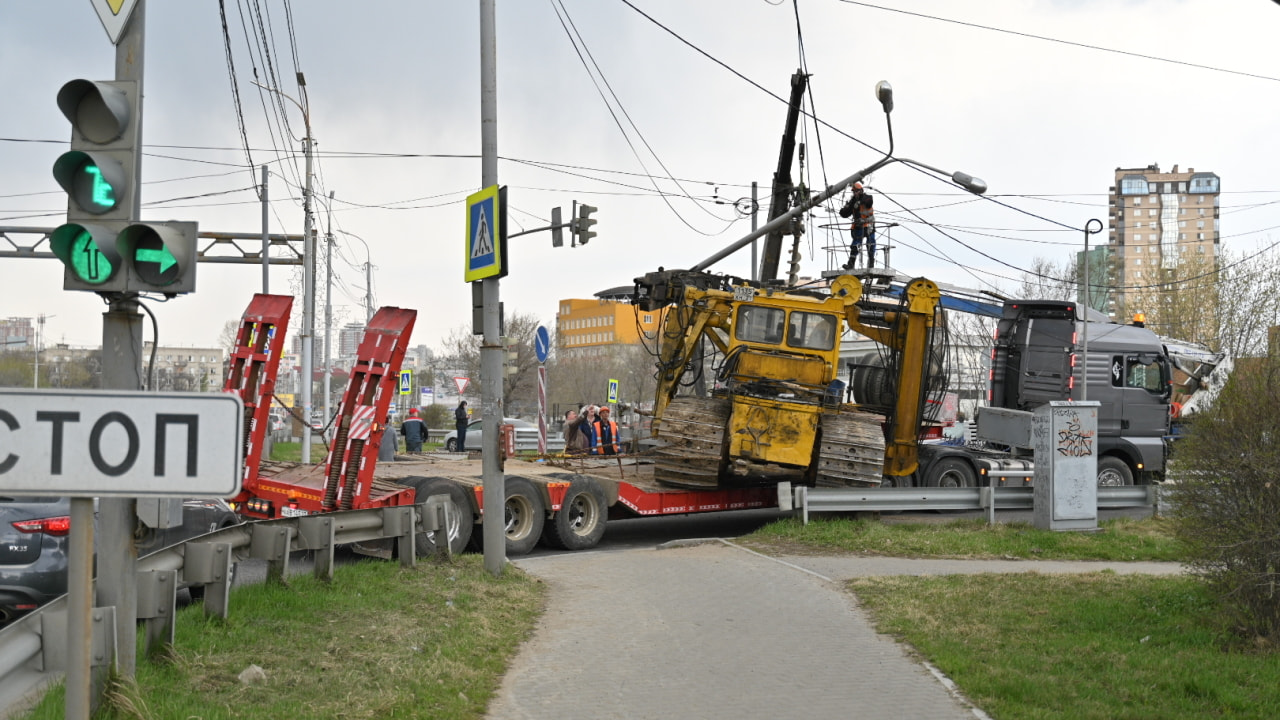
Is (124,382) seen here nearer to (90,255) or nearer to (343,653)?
(90,255)

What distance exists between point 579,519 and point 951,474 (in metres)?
7.61

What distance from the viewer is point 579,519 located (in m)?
15.5

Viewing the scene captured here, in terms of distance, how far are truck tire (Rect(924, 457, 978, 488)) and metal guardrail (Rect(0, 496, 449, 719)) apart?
1023 centimetres

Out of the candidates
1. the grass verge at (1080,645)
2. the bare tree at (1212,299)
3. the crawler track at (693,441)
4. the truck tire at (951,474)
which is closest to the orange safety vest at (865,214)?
the truck tire at (951,474)

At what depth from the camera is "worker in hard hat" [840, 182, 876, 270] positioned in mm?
19312

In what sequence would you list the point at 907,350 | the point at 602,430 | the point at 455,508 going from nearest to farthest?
the point at 455,508 < the point at 907,350 < the point at 602,430

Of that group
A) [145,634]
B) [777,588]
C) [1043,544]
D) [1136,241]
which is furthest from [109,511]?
[1136,241]

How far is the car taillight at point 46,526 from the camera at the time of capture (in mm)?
9125

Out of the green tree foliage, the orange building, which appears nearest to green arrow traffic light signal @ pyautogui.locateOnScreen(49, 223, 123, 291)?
the green tree foliage

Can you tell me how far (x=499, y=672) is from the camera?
7.97m

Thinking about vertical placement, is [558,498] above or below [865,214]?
below

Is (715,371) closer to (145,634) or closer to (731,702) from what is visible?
(731,702)

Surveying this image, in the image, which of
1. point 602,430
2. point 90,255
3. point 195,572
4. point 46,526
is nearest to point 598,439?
point 602,430

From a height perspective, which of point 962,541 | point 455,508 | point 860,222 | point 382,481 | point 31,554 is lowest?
point 962,541
